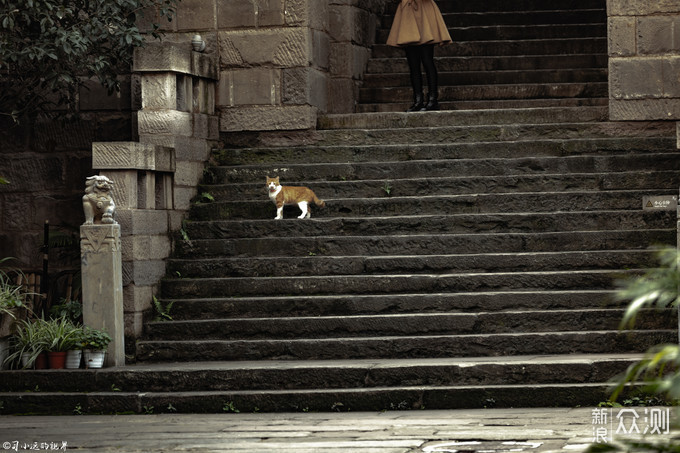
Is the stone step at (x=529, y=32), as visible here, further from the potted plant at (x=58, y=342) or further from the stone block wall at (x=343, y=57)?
the potted plant at (x=58, y=342)

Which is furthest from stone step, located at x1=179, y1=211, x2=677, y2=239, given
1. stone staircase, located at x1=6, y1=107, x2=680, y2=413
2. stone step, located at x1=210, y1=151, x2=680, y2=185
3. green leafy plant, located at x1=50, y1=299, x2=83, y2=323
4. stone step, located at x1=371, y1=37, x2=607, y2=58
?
stone step, located at x1=371, y1=37, x2=607, y2=58

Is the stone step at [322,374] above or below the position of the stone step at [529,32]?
below

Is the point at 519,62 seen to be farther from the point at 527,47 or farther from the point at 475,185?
the point at 475,185

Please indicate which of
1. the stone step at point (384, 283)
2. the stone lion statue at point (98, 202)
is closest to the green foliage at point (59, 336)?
the stone lion statue at point (98, 202)

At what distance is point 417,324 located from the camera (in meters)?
8.88

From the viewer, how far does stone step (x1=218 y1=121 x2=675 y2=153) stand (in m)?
11.1

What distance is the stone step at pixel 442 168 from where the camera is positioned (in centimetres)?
1054

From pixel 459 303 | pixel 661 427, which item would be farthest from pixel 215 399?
pixel 661 427

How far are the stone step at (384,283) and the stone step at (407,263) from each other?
0.13 m

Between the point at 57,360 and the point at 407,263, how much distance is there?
3.20m

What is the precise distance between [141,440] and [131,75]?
20.3ft

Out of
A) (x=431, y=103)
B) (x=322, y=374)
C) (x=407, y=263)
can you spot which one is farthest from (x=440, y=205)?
(x=322, y=374)

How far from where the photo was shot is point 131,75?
39.5ft

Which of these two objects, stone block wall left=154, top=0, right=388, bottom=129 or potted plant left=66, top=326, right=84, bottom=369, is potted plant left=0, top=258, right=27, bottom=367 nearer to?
potted plant left=66, top=326, right=84, bottom=369
